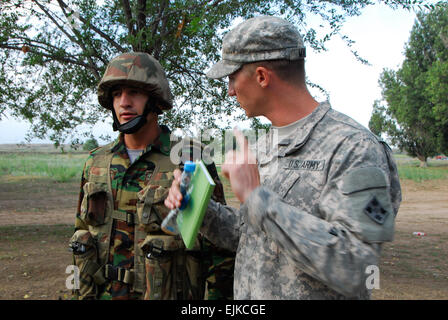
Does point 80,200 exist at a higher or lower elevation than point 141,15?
lower

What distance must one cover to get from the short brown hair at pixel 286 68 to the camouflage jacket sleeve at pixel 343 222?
44 cm

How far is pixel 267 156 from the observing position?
1.87 meters

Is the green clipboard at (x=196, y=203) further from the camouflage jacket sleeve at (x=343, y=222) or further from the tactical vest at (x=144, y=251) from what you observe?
the tactical vest at (x=144, y=251)

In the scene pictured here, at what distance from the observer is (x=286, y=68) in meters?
1.69

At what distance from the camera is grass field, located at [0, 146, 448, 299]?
6441mm

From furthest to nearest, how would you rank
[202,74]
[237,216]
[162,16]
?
[202,74]
[162,16]
[237,216]

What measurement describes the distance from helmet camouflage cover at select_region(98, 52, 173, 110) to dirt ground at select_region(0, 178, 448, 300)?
3579mm

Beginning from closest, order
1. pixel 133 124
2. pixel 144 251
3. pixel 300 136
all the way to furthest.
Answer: pixel 300 136 → pixel 144 251 → pixel 133 124

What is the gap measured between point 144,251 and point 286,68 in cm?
145

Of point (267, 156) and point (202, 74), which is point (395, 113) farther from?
point (267, 156)

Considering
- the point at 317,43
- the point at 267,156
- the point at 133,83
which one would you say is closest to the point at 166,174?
the point at 133,83

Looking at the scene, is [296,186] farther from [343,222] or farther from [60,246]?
[60,246]

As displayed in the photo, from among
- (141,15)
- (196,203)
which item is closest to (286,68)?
(196,203)

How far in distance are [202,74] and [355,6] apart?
2761 mm
